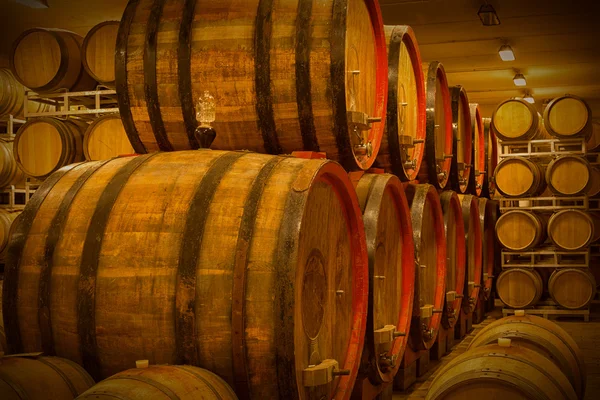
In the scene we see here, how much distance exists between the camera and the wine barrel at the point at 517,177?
380 inches

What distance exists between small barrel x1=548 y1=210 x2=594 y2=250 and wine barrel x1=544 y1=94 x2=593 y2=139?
110 centimetres

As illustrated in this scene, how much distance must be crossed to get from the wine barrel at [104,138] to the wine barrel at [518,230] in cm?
523

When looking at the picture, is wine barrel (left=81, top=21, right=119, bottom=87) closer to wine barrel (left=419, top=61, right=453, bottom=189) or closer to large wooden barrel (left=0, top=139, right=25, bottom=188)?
large wooden barrel (left=0, top=139, right=25, bottom=188)

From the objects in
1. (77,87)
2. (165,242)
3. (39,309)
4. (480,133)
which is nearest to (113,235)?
(165,242)

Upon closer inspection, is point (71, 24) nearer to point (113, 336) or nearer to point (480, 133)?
point (480, 133)

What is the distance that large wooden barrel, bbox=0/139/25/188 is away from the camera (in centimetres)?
866

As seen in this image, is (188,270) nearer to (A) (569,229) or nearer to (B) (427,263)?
(B) (427,263)

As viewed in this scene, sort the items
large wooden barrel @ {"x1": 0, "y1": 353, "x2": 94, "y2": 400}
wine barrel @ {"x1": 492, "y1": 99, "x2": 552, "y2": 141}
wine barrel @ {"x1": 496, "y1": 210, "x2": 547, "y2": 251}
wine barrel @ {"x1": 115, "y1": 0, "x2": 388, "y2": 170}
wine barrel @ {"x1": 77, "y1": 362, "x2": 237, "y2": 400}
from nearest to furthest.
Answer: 1. wine barrel @ {"x1": 77, "y1": 362, "x2": 237, "y2": 400}
2. large wooden barrel @ {"x1": 0, "y1": 353, "x2": 94, "y2": 400}
3. wine barrel @ {"x1": 115, "y1": 0, "x2": 388, "y2": 170}
4. wine barrel @ {"x1": 496, "y1": 210, "x2": 547, "y2": 251}
5. wine barrel @ {"x1": 492, "y1": 99, "x2": 552, "y2": 141}

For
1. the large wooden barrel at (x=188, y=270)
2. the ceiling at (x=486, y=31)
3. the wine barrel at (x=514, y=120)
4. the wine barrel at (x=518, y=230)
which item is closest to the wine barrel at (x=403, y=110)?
the large wooden barrel at (x=188, y=270)

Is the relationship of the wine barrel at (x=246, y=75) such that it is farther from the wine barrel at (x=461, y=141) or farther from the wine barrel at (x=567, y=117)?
the wine barrel at (x=567, y=117)

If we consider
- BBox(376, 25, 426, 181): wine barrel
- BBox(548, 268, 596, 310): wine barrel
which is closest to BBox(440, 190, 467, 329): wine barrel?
BBox(376, 25, 426, 181): wine barrel

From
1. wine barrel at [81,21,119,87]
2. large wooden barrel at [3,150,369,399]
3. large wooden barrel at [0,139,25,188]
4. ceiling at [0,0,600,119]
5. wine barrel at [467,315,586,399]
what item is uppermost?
ceiling at [0,0,600,119]

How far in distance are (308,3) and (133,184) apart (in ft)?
4.17

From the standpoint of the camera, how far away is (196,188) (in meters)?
2.80
